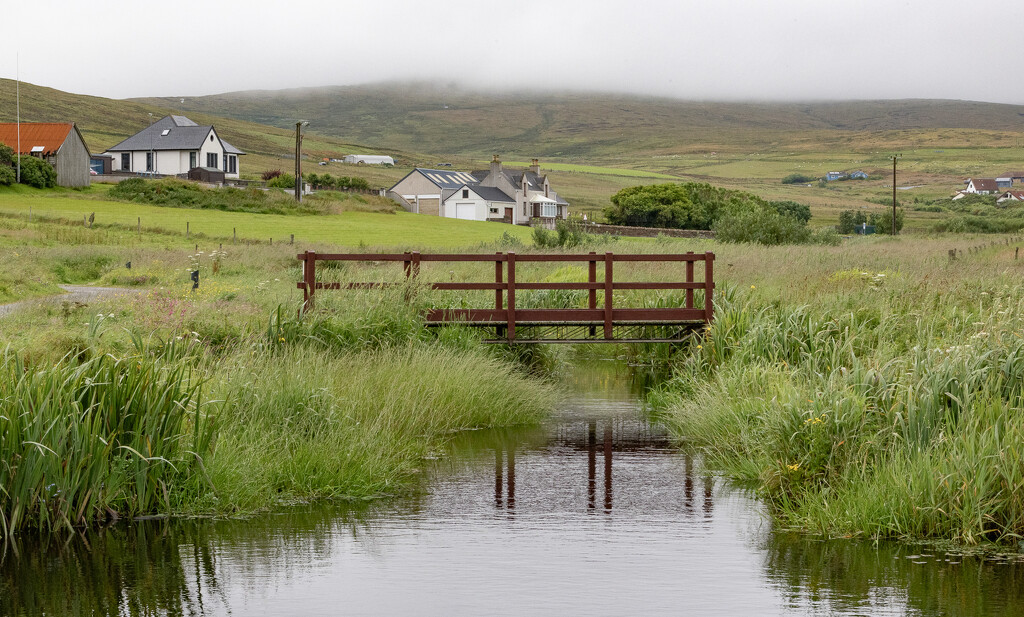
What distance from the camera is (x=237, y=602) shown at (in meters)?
7.62

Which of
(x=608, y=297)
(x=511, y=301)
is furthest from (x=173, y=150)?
(x=608, y=297)

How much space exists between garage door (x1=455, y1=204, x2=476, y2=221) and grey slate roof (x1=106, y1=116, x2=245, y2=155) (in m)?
23.2

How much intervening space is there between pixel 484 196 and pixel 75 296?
85.8m

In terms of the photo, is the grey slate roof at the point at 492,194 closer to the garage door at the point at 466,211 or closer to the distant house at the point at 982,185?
the garage door at the point at 466,211

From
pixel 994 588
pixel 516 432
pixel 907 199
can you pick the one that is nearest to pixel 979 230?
pixel 516 432

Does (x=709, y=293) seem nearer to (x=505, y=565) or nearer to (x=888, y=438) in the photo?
(x=888, y=438)

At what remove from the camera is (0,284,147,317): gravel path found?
20384 mm

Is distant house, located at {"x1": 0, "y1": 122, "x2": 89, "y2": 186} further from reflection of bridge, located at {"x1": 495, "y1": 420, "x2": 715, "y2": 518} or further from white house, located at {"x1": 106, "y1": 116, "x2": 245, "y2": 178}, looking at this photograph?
reflection of bridge, located at {"x1": 495, "y1": 420, "x2": 715, "y2": 518}

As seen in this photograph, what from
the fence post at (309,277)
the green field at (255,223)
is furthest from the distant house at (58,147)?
the fence post at (309,277)

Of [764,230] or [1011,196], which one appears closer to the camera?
[764,230]

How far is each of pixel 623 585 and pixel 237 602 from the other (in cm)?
282

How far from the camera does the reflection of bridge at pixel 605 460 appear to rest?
34.7 ft

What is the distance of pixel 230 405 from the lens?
429 inches

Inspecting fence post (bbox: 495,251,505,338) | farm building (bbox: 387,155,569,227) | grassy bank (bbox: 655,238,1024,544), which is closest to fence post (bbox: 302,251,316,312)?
fence post (bbox: 495,251,505,338)
